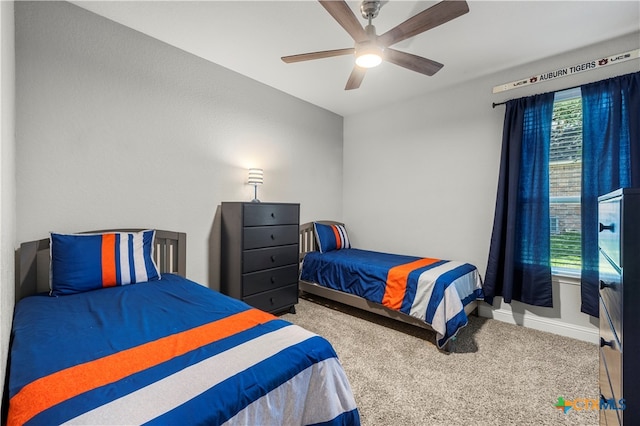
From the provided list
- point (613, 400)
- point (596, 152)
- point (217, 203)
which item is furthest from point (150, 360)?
point (596, 152)

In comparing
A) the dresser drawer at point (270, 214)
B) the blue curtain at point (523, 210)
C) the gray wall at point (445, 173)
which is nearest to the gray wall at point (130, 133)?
the dresser drawer at point (270, 214)

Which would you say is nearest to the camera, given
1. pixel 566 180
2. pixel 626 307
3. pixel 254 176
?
pixel 626 307

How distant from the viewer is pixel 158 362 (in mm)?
1015

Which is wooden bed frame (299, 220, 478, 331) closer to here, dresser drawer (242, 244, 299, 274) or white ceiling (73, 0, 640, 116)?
dresser drawer (242, 244, 299, 274)

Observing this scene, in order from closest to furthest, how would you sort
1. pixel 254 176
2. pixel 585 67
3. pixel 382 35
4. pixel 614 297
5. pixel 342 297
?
pixel 614 297, pixel 382 35, pixel 585 67, pixel 254 176, pixel 342 297

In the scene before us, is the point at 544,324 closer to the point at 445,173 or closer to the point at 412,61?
the point at 445,173

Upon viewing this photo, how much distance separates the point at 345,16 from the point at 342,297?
8.38 feet

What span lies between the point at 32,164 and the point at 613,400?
3194mm

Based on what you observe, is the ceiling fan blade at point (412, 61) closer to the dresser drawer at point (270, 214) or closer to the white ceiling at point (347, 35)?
the white ceiling at point (347, 35)

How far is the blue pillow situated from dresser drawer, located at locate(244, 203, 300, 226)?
63 cm

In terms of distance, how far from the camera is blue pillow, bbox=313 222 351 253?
3693mm

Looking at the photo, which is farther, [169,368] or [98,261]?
[98,261]

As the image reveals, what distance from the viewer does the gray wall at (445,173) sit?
8.75 feet

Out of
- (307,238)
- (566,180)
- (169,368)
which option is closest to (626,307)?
(169,368)
